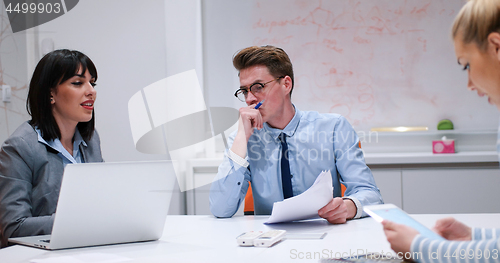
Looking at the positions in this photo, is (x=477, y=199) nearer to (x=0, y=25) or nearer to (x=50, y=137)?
(x=50, y=137)

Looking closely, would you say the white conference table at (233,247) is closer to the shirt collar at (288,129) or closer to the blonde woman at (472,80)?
the blonde woman at (472,80)

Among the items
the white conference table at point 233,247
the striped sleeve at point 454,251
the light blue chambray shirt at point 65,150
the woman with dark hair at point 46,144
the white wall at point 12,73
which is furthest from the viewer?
the white wall at point 12,73

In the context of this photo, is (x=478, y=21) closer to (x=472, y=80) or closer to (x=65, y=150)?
(x=472, y=80)

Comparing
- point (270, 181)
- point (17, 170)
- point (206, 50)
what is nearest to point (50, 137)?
point (17, 170)

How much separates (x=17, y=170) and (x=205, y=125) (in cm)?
190

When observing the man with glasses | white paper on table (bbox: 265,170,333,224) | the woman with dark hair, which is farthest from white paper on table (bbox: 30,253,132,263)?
the man with glasses

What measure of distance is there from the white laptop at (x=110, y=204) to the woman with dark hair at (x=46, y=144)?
17 cm

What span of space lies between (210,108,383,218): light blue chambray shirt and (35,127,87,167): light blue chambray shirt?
0.58m

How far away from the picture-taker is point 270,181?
177cm

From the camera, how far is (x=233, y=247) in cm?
108

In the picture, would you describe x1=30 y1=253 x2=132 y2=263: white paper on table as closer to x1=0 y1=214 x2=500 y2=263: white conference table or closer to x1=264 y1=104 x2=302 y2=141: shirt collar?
x1=0 y1=214 x2=500 y2=263: white conference table

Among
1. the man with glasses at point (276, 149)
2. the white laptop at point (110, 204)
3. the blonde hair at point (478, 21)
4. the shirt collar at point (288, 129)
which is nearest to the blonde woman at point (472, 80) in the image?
the blonde hair at point (478, 21)

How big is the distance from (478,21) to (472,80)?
0.41 ft

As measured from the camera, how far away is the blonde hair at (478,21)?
801mm
